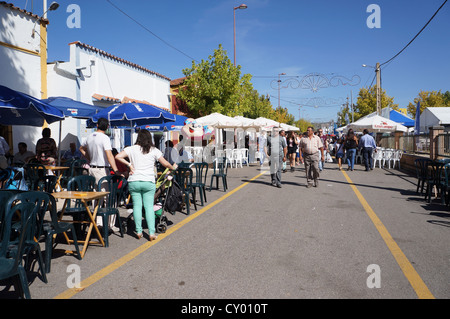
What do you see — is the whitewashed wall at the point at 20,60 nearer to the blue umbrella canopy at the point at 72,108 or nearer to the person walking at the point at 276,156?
the blue umbrella canopy at the point at 72,108

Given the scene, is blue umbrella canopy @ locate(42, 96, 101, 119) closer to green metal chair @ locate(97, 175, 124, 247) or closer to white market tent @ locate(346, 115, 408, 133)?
green metal chair @ locate(97, 175, 124, 247)

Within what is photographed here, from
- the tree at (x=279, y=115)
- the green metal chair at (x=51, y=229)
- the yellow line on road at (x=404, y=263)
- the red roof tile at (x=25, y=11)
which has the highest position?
the tree at (x=279, y=115)

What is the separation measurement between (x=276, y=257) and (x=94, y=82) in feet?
50.4

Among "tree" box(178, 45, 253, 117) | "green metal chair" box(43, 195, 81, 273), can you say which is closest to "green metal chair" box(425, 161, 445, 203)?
"green metal chair" box(43, 195, 81, 273)

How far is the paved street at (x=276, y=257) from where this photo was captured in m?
3.72

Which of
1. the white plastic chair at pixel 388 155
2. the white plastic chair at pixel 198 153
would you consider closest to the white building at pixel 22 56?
the white plastic chair at pixel 198 153

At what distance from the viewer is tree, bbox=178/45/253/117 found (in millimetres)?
25703

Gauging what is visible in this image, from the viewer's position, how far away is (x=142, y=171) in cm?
552

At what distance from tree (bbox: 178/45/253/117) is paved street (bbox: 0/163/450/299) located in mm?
18288

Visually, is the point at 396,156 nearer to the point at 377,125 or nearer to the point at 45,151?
the point at 377,125

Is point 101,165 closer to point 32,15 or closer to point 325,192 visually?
point 325,192

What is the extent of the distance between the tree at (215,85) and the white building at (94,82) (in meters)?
3.99

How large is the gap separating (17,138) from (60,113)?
17.8ft
